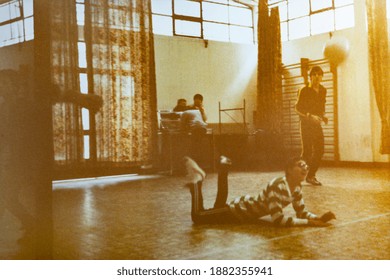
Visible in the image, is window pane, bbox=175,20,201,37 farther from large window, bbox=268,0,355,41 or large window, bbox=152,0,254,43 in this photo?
large window, bbox=268,0,355,41

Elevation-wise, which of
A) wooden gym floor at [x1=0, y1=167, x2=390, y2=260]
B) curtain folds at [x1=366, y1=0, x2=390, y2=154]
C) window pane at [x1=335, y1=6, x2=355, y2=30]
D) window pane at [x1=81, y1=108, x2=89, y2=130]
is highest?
window pane at [x1=335, y1=6, x2=355, y2=30]

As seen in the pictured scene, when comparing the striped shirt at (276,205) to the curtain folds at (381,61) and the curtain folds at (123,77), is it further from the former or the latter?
the curtain folds at (381,61)

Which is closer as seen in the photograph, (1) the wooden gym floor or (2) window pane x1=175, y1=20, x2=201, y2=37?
(1) the wooden gym floor

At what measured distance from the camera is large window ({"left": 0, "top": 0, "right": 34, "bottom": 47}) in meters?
6.61

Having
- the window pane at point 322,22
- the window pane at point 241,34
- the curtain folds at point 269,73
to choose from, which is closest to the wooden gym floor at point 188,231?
the curtain folds at point 269,73

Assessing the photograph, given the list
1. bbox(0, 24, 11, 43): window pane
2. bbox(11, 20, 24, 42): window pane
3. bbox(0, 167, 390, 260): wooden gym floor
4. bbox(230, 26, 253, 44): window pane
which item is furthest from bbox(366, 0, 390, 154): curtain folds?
bbox(0, 24, 11, 43): window pane

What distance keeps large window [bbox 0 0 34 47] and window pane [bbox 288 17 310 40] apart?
14.4 feet

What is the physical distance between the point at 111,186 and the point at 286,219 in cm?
271

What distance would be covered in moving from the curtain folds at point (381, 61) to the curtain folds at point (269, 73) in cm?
180

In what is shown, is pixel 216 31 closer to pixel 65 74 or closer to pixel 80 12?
pixel 80 12

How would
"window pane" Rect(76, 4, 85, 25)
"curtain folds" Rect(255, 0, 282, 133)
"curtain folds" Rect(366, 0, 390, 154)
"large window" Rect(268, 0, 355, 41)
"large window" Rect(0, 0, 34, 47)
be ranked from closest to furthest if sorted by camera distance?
"window pane" Rect(76, 4, 85, 25), "curtain folds" Rect(366, 0, 390, 154), "large window" Rect(0, 0, 34, 47), "large window" Rect(268, 0, 355, 41), "curtain folds" Rect(255, 0, 282, 133)

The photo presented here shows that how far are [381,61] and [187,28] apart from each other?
3.17 metres

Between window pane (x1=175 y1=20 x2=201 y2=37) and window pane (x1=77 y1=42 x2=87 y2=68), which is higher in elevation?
window pane (x1=175 y1=20 x2=201 y2=37)
